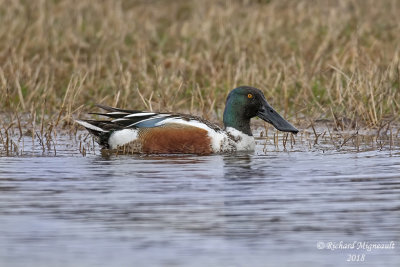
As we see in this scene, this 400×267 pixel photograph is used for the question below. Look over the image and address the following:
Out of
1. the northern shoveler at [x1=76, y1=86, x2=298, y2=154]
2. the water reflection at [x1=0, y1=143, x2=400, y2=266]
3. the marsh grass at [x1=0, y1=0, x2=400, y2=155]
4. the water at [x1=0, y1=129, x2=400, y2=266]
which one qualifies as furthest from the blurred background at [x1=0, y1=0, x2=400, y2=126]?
the water reflection at [x1=0, y1=143, x2=400, y2=266]

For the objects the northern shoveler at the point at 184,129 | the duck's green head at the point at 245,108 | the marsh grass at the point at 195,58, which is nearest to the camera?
the northern shoveler at the point at 184,129

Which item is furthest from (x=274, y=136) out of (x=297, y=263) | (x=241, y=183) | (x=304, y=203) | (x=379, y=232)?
(x=297, y=263)

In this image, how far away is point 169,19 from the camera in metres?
13.7

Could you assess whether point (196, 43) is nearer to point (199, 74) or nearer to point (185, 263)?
point (199, 74)

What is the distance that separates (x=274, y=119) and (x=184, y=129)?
802 mm

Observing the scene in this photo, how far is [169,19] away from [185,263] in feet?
31.5

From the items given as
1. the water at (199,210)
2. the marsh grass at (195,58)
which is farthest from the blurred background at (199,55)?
the water at (199,210)

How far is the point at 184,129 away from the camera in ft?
25.4

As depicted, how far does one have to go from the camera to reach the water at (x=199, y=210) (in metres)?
4.46

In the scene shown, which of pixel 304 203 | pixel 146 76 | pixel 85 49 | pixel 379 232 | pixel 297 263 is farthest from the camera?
pixel 85 49

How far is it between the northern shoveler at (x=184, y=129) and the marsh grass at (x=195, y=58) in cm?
57

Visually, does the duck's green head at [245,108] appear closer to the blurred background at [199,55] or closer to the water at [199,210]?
the blurred background at [199,55]

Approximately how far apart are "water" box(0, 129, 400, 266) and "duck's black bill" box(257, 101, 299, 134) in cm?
58

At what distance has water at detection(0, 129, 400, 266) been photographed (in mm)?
4457
